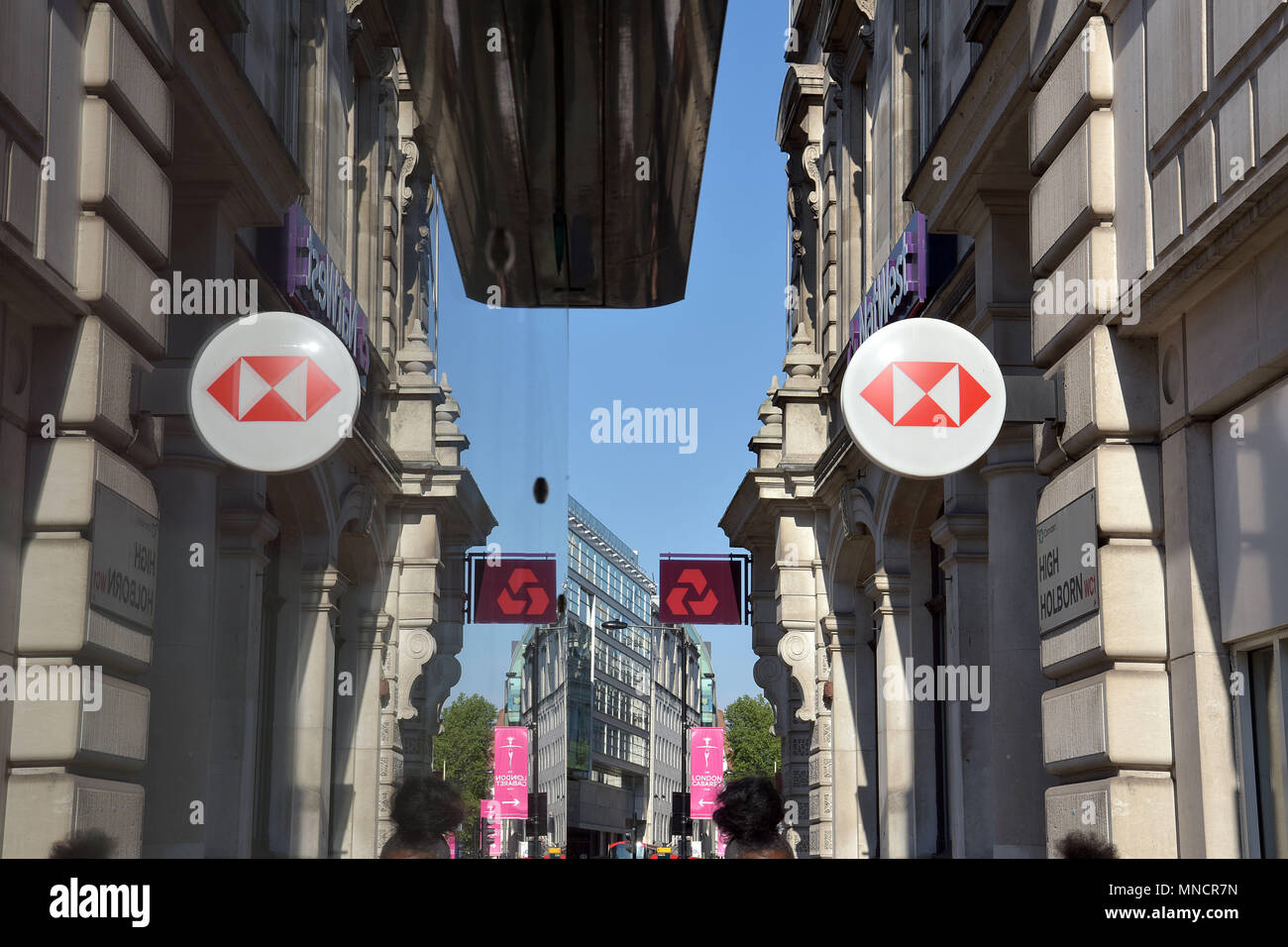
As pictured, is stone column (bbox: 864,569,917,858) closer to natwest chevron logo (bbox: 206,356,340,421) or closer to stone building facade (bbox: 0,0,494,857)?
stone building facade (bbox: 0,0,494,857)

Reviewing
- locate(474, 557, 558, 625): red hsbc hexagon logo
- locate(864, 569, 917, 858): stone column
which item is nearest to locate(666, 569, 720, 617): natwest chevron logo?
locate(474, 557, 558, 625): red hsbc hexagon logo

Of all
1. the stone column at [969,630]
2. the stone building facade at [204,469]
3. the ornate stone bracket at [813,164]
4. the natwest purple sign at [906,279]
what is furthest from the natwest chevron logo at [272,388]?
the stone column at [969,630]

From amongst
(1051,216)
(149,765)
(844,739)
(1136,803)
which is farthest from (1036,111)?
(844,739)

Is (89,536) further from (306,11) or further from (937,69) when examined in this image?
(937,69)

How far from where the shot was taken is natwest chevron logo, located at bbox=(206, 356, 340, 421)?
2061 mm

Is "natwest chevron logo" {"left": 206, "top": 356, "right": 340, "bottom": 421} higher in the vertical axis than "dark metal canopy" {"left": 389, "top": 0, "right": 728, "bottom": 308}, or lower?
lower

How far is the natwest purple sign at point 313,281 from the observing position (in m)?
2.06

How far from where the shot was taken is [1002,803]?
9180mm

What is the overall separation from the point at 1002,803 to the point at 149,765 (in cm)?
666

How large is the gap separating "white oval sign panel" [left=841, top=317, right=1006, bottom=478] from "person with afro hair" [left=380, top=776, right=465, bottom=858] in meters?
2.09

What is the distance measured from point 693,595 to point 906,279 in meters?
2.77

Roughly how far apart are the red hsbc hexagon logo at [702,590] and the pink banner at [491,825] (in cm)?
311

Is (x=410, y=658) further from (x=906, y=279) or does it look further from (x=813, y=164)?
(x=906, y=279)

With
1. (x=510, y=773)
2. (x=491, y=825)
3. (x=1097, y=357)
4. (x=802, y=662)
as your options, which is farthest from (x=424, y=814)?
(x=802, y=662)
